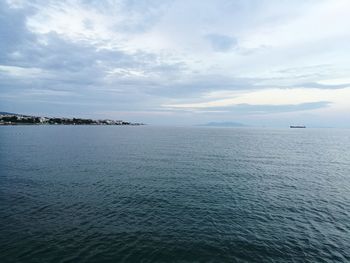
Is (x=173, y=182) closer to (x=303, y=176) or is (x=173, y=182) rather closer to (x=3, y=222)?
(x=3, y=222)

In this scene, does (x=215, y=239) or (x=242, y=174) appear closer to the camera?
(x=215, y=239)

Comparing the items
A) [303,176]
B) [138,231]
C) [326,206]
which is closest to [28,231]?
[138,231]

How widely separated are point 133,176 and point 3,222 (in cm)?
2658

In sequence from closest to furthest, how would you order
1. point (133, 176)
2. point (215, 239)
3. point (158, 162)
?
point (215, 239) < point (133, 176) < point (158, 162)

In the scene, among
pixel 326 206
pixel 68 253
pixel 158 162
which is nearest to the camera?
pixel 68 253

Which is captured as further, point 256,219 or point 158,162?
point 158,162

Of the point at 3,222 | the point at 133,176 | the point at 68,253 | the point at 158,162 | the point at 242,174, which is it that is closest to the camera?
the point at 68,253

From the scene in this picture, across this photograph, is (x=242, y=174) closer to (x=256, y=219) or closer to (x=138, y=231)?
(x=256, y=219)

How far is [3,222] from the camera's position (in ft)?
92.1

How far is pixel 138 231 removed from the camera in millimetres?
26953

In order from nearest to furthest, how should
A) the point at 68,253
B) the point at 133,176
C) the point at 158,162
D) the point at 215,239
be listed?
the point at 68,253, the point at 215,239, the point at 133,176, the point at 158,162

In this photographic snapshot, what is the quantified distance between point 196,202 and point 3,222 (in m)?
25.2

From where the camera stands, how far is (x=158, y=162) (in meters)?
70.5

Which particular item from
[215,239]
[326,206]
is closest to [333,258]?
[215,239]
